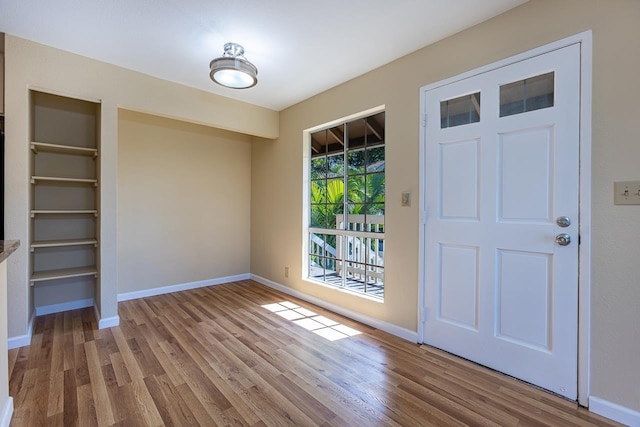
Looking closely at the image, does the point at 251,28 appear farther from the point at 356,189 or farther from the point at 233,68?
the point at 356,189

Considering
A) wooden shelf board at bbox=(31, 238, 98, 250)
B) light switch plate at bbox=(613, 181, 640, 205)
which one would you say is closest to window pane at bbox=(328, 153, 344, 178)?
light switch plate at bbox=(613, 181, 640, 205)

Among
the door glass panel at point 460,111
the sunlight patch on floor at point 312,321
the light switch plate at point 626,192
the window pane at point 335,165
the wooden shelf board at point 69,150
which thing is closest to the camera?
the light switch plate at point 626,192

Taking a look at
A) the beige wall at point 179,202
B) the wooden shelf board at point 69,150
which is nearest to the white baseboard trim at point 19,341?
Result: the beige wall at point 179,202

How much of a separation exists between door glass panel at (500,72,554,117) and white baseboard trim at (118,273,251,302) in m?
4.07

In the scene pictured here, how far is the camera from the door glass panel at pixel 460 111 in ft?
7.32

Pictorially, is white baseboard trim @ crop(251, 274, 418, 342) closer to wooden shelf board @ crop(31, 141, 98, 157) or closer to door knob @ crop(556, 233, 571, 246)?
door knob @ crop(556, 233, 571, 246)

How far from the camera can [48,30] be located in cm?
231

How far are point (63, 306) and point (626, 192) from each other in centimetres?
496

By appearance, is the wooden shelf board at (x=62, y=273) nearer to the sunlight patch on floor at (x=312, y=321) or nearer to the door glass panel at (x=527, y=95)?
the sunlight patch on floor at (x=312, y=321)

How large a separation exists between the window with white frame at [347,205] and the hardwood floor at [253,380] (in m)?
0.71

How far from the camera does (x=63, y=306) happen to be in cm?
329

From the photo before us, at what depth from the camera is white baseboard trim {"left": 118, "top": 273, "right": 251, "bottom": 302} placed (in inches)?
148

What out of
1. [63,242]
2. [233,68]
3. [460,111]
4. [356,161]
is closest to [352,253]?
[356,161]

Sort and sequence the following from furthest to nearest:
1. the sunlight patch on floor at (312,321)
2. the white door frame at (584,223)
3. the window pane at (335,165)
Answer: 1. the window pane at (335,165)
2. the sunlight patch on floor at (312,321)
3. the white door frame at (584,223)
